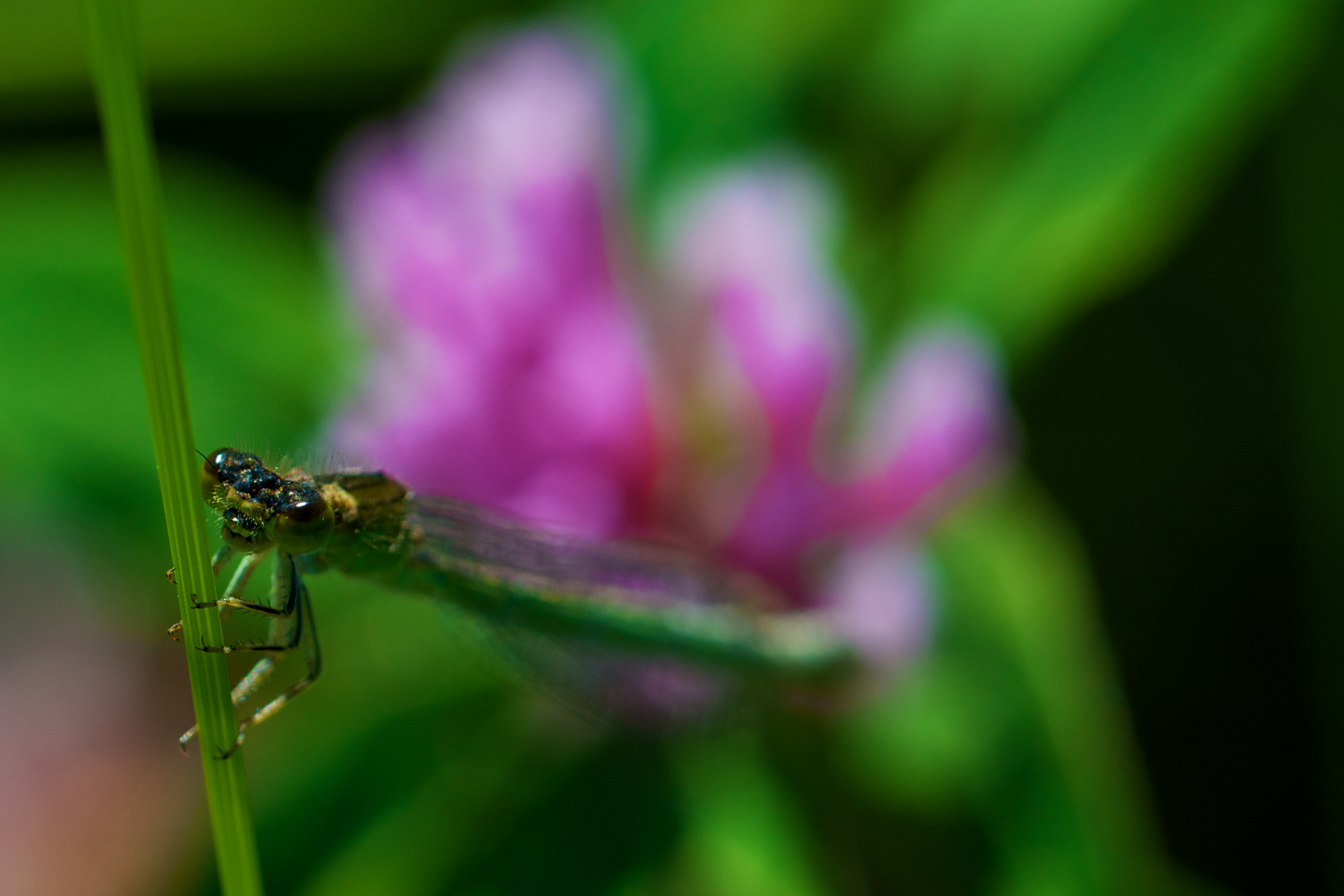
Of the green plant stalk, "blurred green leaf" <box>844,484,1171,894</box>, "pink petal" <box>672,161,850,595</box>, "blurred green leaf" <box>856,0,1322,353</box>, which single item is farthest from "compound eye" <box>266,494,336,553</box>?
"blurred green leaf" <box>856,0,1322,353</box>

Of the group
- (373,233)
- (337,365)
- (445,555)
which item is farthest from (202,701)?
Answer: (337,365)

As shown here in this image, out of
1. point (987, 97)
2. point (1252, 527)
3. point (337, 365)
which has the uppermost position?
point (987, 97)

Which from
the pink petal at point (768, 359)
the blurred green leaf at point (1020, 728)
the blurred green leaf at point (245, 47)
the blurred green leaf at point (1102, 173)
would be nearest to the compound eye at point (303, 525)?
the pink petal at point (768, 359)

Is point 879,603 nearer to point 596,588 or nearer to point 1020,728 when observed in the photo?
point 1020,728

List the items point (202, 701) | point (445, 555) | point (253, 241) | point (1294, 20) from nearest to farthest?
point (202, 701)
point (445, 555)
point (1294, 20)
point (253, 241)

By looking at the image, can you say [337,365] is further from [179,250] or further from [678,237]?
[678,237]

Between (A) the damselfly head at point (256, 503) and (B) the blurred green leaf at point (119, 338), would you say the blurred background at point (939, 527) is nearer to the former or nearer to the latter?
(B) the blurred green leaf at point (119, 338)

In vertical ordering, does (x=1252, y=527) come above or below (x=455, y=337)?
below

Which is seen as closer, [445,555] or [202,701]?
[202,701]

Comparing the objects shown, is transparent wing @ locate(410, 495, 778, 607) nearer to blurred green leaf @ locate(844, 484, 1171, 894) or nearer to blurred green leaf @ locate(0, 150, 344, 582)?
blurred green leaf @ locate(844, 484, 1171, 894)
